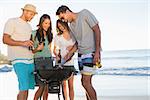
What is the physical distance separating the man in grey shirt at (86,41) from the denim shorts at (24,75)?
638mm

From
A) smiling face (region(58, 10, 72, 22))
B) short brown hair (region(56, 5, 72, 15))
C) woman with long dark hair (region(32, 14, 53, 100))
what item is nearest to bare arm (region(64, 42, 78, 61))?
woman with long dark hair (region(32, 14, 53, 100))

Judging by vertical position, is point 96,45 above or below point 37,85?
above

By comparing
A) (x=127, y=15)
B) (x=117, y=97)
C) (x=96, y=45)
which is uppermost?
(x=127, y=15)

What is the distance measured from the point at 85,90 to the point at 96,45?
581 mm

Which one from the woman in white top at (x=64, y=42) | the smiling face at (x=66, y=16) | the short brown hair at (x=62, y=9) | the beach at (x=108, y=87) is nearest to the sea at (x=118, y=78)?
the beach at (x=108, y=87)

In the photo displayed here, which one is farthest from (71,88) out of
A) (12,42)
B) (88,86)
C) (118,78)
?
(118,78)

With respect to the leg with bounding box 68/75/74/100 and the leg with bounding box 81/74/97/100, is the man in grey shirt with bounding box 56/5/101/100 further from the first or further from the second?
the leg with bounding box 68/75/74/100

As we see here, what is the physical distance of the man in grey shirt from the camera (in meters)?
4.88

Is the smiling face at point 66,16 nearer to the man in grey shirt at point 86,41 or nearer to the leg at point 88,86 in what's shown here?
the man in grey shirt at point 86,41

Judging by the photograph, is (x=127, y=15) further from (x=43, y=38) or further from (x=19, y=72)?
(x=19, y=72)

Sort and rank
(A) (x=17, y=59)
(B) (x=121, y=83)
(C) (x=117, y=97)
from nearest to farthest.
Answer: (A) (x=17, y=59), (C) (x=117, y=97), (B) (x=121, y=83)

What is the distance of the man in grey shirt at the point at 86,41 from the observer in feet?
16.0

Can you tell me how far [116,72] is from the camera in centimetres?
654

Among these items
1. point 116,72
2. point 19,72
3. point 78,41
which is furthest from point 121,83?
point 19,72
